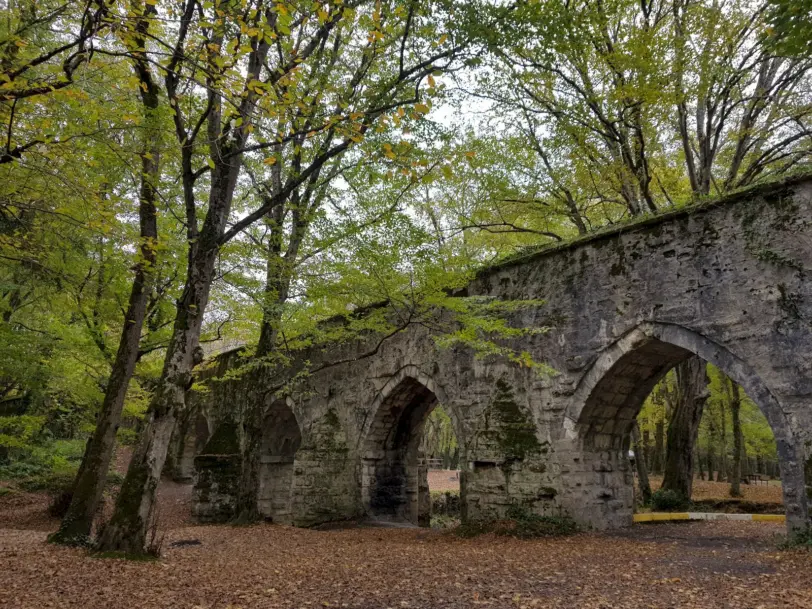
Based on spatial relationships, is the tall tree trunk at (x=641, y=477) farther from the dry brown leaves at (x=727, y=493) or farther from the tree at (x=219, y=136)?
the tree at (x=219, y=136)

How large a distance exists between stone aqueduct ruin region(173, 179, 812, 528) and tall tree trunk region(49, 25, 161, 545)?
293 centimetres

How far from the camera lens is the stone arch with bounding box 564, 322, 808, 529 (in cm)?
631

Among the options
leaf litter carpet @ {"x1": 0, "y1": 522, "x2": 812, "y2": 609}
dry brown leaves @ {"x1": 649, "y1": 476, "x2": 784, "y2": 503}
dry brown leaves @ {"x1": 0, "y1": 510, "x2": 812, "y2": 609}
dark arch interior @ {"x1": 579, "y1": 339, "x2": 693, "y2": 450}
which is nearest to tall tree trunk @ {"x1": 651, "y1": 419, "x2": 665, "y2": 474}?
dry brown leaves @ {"x1": 649, "y1": 476, "x2": 784, "y2": 503}

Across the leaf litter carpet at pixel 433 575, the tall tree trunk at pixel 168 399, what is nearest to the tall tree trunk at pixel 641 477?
the leaf litter carpet at pixel 433 575

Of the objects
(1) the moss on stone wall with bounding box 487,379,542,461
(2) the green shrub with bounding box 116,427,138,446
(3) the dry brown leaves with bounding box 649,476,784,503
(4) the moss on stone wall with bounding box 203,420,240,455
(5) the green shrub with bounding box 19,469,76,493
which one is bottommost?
(5) the green shrub with bounding box 19,469,76,493

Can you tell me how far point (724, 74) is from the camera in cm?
921

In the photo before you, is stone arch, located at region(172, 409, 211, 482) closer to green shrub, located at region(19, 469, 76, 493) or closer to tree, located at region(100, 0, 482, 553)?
green shrub, located at region(19, 469, 76, 493)

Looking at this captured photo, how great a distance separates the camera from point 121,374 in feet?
24.6

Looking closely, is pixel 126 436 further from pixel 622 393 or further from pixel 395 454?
pixel 622 393

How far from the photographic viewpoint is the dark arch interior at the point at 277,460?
14.2 meters

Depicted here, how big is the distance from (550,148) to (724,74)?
3579 mm

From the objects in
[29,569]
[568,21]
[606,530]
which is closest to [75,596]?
[29,569]

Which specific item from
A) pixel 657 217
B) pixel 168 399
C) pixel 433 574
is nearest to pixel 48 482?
pixel 168 399

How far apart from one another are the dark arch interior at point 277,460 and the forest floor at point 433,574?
6418mm
